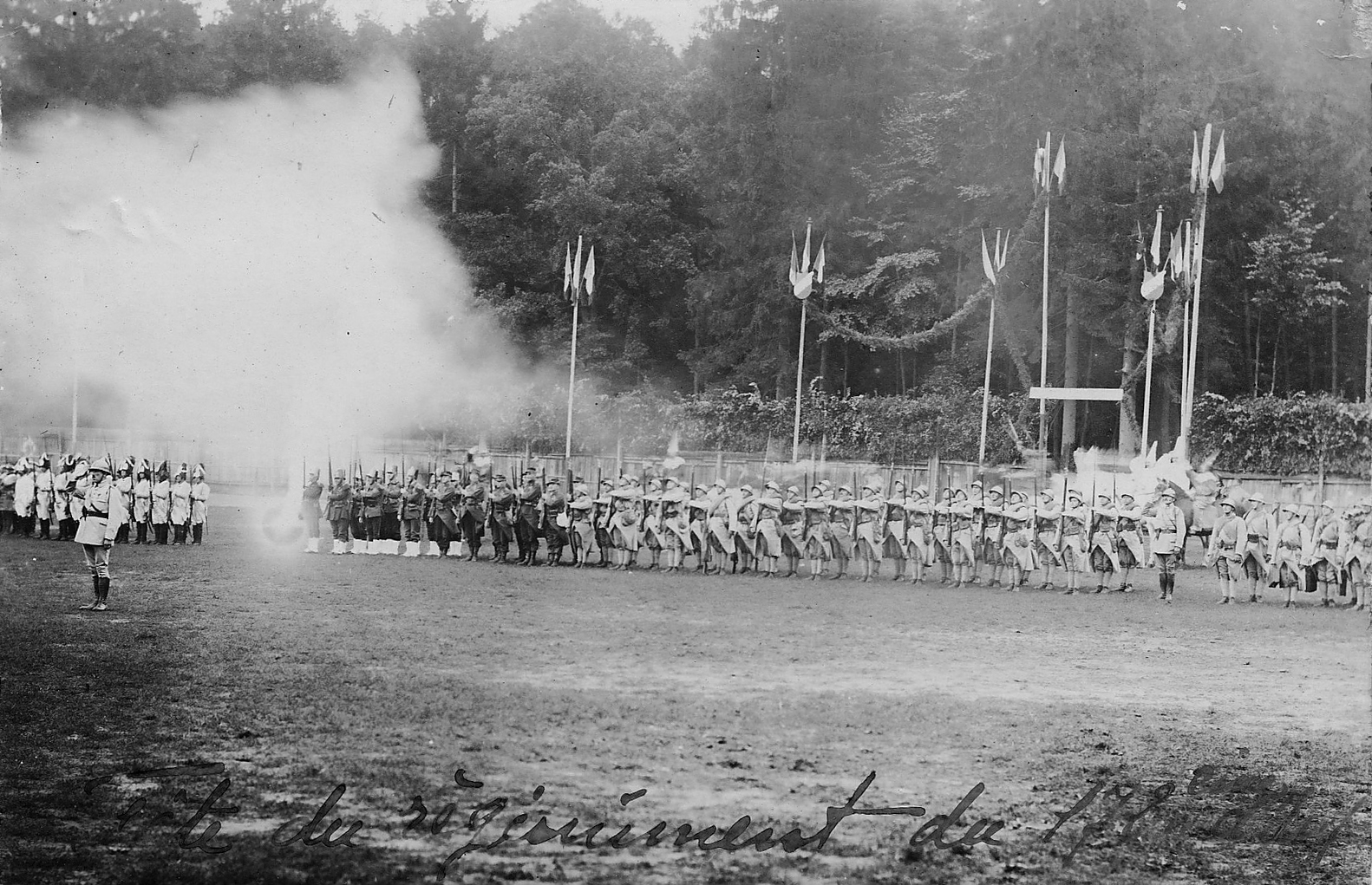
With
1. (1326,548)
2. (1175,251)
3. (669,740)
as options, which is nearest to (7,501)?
(669,740)

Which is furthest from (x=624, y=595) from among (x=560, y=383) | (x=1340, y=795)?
(x=1340, y=795)

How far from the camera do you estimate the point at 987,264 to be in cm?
985

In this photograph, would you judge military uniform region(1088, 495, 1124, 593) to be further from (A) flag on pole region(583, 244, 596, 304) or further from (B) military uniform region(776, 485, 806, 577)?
(A) flag on pole region(583, 244, 596, 304)

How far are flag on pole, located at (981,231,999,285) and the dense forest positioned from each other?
0.17 feet

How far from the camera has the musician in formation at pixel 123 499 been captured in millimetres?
11984

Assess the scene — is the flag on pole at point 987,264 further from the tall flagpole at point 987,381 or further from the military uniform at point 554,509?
the military uniform at point 554,509

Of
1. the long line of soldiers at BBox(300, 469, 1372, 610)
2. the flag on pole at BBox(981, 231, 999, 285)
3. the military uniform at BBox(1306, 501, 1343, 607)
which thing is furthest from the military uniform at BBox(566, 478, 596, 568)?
the military uniform at BBox(1306, 501, 1343, 607)

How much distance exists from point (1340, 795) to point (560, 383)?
6690 mm

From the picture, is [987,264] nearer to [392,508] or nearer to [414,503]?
[414,503]

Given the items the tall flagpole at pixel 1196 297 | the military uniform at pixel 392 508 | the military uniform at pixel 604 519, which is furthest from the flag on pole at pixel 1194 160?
the military uniform at pixel 392 508

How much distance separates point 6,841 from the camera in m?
6.31

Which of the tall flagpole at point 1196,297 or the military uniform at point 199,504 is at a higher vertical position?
the tall flagpole at point 1196,297

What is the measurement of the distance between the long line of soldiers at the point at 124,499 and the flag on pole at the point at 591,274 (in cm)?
497

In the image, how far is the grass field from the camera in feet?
20.7
